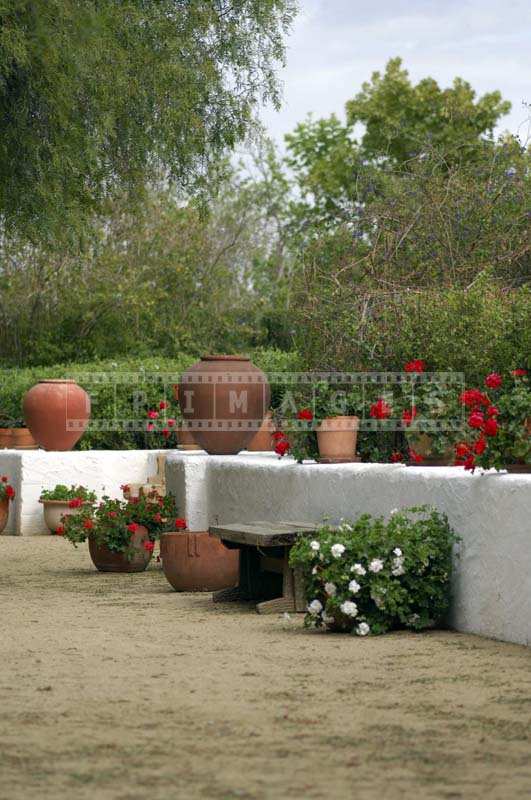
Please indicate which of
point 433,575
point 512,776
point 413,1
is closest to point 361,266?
point 413,1

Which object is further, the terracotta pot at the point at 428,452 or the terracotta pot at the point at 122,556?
the terracotta pot at the point at 122,556

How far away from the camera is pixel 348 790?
361cm

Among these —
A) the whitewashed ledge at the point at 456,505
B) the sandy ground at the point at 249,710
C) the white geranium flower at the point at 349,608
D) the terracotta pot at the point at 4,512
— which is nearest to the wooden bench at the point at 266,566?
the sandy ground at the point at 249,710

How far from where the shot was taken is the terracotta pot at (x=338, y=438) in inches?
316

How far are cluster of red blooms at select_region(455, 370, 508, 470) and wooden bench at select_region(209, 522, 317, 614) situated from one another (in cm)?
111

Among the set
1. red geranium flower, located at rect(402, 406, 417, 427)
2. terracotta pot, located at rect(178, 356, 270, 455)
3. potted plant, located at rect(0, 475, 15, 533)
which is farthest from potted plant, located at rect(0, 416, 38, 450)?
red geranium flower, located at rect(402, 406, 417, 427)

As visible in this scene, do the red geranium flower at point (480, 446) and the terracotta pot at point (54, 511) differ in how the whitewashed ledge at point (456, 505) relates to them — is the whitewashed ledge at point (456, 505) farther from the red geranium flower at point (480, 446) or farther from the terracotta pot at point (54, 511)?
the terracotta pot at point (54, 511)

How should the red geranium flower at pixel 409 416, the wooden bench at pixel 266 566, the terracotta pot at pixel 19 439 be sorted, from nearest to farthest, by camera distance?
the wooden bench at pixel 266 566 < the red geranium flower at pixel 409 416 < the terracotta pot at pixel 19 439

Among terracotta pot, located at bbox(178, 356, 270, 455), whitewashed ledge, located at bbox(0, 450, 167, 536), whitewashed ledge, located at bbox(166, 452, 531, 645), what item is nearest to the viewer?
whitewashed ledge, located at bbox(166, 452, 531, 645)

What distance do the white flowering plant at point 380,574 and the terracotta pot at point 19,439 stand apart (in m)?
7.28

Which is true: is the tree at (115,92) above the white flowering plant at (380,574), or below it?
above

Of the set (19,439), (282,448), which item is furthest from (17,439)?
(282,448)

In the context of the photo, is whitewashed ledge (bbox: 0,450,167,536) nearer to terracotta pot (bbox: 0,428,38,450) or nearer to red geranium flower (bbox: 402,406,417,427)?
terracotta pot (bbox: 0,428,38,450)

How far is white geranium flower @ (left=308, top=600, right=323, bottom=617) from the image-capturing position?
6.43 m
